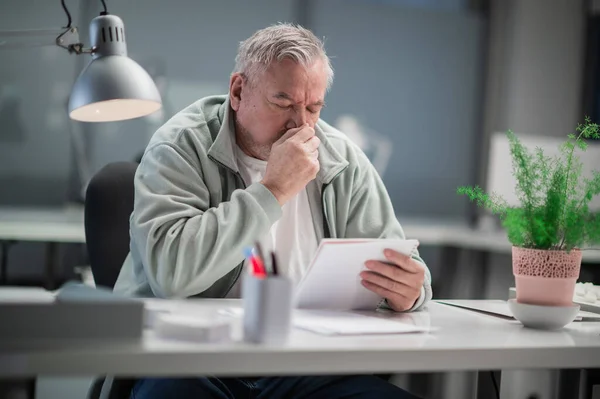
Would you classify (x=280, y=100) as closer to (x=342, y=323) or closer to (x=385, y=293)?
(x=385, y=293)

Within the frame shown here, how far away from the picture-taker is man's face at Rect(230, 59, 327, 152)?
1.73 m

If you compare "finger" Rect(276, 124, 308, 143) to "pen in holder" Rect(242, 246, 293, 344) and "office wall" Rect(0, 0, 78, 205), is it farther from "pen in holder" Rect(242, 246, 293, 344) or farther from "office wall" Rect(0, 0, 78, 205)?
"office wall" Rect(0, 0, 78, 205)

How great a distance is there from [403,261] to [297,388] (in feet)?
1.06

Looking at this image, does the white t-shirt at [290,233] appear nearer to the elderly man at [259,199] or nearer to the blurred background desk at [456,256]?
the elderly man at [259,199]

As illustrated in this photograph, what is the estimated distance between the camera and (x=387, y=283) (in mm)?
1438

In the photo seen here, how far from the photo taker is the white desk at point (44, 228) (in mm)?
3695

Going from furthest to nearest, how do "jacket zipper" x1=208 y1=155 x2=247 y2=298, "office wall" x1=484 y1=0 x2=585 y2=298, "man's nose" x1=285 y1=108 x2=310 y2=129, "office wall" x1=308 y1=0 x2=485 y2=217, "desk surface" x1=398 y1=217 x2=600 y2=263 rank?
"office wall" x1=484 y1=0 x2=585 y2=298 → "office wall" x1=308 y1=0 x2=485 y2=217 → "desk surface" x1=398 y1=217 x2=600 y2=263 → "man's nose" x1=285 y1=108 x2=310 y2=129 → "jacket zipper" x1=208 y1=155 x2=247 y2=298

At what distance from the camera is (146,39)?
4477mm

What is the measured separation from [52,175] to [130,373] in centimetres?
360

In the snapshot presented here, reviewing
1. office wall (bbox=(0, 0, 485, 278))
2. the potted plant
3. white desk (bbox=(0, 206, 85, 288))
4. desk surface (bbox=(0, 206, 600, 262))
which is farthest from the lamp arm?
office wall (bbox=(0, 0, 485, 278))

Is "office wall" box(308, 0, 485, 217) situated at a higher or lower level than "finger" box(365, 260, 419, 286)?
higher

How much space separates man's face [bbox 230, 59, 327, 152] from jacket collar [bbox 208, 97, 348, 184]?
42 mm

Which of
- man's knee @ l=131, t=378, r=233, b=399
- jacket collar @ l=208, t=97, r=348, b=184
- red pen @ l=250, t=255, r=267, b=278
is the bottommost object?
man's knee @ l=131, t=378, r=233, b=399

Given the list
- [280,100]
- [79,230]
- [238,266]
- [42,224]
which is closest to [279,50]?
[280,100]
